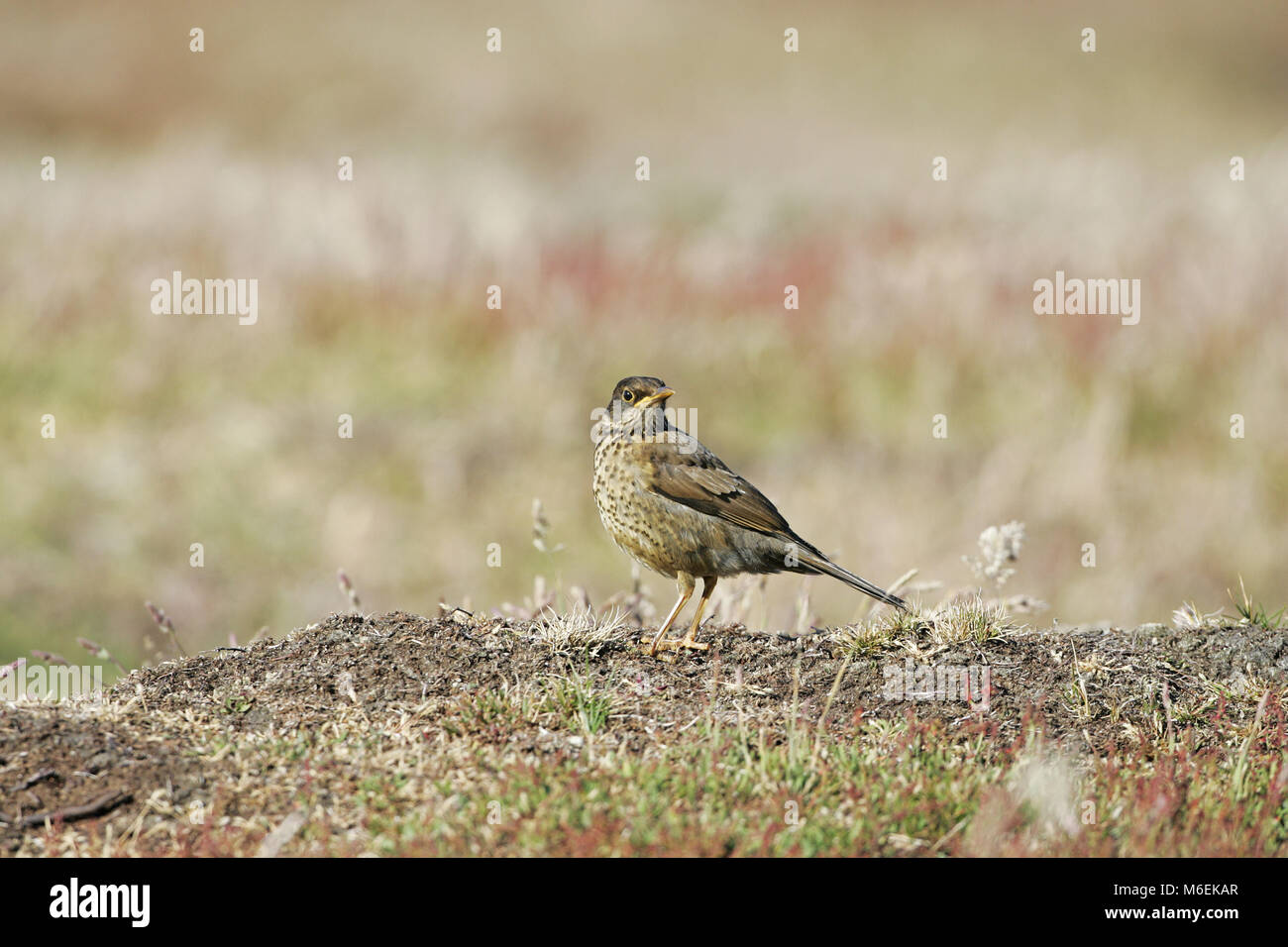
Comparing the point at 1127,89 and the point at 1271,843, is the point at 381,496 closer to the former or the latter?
the point at 1271,843

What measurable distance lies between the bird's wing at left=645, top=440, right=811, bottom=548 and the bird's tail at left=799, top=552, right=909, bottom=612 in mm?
66

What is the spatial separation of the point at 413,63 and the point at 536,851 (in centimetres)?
4590

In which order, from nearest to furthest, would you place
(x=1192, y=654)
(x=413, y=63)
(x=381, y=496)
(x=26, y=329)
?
(x=1192, y=654) < (x=381, y=496) < (x=26, y=329) < (x=413, y=63)

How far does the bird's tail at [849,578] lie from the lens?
5.34 meters

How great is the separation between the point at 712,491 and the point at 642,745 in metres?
1.63

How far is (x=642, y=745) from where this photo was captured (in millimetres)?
4332

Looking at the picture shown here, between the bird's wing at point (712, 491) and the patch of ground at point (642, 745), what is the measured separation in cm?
54

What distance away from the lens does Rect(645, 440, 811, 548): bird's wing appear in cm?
570

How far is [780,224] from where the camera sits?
18.3 m

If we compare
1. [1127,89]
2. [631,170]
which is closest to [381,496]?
[631,170]
